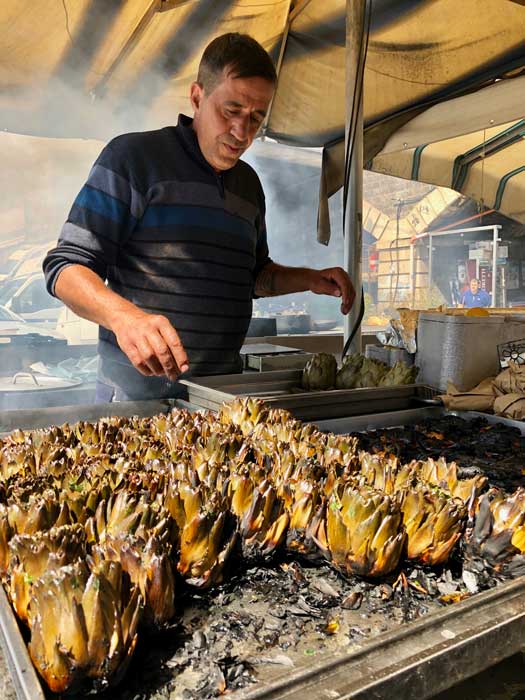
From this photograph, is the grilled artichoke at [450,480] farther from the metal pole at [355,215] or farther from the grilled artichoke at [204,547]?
the metal pole at [355,215]

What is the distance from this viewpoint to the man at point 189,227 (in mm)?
1761

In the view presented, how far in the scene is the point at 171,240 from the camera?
193cm

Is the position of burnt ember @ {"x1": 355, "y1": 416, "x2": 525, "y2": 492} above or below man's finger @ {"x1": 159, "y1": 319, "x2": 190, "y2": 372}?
below

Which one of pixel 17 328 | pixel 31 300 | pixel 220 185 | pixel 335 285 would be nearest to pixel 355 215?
pixel 335 285

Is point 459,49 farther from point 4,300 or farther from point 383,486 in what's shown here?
point 4,300

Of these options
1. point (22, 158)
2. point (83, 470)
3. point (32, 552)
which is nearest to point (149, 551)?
point (32, 552)

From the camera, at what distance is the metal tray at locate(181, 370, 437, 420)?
1432 millimetres

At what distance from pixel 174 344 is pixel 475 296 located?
707 cm

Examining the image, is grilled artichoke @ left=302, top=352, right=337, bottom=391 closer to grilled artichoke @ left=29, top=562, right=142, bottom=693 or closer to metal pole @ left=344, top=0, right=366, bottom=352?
metal pole @ left=344, top=0, right=366, bottom=352

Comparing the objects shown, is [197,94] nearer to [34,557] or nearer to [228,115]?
[228,115]

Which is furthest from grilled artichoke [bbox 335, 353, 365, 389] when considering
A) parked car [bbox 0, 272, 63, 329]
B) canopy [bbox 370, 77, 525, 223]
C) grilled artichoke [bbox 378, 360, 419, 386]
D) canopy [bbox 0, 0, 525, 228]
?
parked car [bbox 0, 272, 63, 329]

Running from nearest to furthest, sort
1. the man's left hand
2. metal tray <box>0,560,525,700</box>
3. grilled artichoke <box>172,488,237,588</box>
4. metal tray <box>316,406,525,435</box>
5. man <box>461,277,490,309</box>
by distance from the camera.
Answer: metal tray <box>0,560,525,700</box> → grilled artichoke <box>172,488,237,588</box> → metal tray <box>316,406,525,435</box> → the man's left hand → man <box>461,277,490,309</box>

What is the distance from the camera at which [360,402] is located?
5.04ft

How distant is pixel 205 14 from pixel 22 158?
14.2 feet
